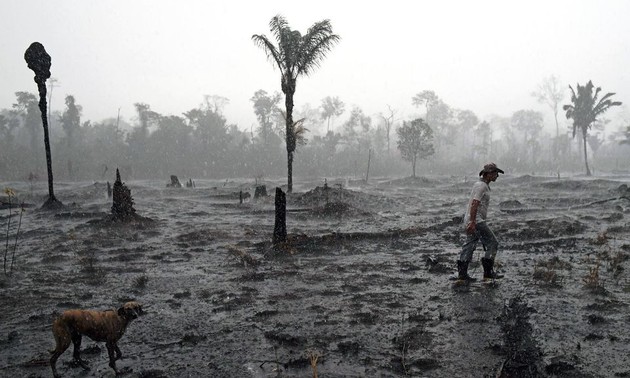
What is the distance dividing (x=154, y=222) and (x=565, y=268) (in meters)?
11.2

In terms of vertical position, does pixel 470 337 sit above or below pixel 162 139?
below

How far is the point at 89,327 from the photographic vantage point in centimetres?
336

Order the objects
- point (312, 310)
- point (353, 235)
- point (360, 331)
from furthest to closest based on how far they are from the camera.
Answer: point (353, 235), point (312, 310), point (360, 331)

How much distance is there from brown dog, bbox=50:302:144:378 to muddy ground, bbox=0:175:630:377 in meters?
0.36

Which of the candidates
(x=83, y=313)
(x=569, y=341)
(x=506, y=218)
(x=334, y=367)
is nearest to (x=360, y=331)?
(x=334, y=367)

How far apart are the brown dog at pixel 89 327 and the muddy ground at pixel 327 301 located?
14.3 inches

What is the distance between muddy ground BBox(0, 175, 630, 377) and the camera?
380 centimetres

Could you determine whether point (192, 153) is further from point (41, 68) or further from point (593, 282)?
point (593, 282)

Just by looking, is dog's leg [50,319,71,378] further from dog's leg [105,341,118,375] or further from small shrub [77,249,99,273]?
small shrub [77,249,99,273]

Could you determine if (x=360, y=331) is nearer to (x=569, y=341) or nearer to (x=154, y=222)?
(x=569, y=341)

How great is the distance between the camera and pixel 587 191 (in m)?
22.9

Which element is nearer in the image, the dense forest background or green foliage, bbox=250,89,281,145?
the dense forest background

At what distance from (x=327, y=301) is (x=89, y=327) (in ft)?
10.1

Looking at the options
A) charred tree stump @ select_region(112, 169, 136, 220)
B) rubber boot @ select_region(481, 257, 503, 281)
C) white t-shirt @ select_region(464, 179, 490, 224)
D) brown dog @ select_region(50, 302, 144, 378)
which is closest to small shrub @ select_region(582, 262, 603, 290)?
rubber boot @ select_region(481, 257, 503, 281)
